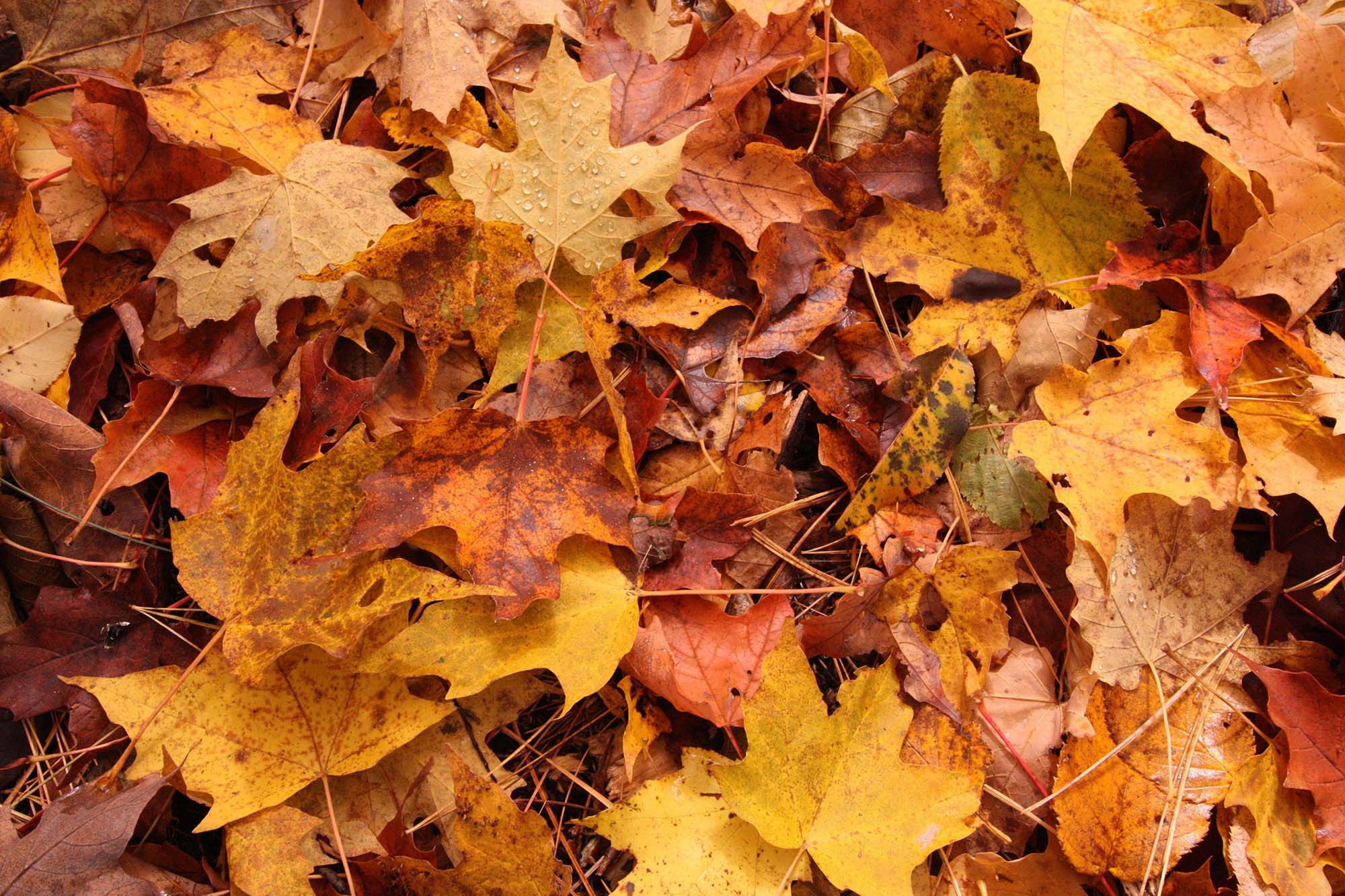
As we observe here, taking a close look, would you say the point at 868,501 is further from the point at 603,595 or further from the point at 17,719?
the point at 17,719

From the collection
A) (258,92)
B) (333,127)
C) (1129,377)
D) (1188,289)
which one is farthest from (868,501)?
(258,92)

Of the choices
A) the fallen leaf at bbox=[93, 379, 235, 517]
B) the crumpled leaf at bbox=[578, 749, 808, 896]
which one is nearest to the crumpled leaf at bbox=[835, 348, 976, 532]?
the crumpled leaf at bbox=[578, 749, 808, 896]

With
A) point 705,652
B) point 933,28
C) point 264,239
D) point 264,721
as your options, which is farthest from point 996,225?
point 264,721

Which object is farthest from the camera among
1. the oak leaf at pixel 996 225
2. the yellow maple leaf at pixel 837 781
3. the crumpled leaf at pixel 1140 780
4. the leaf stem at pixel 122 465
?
the oak leaf at pixel 996 225

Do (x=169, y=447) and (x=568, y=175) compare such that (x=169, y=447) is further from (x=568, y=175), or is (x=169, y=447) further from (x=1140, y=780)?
(x=1140, y=780)

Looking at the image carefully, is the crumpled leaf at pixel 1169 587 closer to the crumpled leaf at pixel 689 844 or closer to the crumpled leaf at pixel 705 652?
the crumpled leaf at pixel 705 652

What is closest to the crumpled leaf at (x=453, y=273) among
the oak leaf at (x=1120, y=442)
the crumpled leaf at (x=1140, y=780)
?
the oak leaf at (x=1120, y=442)
